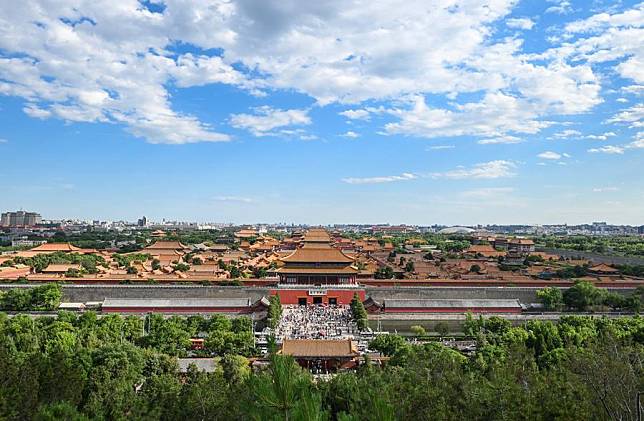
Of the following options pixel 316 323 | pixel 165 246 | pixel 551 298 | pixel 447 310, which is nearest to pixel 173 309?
pixel 316 323

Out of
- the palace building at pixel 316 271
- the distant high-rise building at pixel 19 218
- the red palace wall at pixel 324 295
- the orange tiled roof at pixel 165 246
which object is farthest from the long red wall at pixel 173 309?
the distant high-rise building at pixel 19 218

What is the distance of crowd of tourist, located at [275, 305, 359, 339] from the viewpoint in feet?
82.1

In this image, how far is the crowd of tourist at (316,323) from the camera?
25.0 meters

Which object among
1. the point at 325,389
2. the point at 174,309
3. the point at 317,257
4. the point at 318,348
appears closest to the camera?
the point at 325,389

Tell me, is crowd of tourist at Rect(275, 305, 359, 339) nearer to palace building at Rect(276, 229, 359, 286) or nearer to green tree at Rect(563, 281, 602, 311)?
palace building at Rect(276, 229, 359, 286)

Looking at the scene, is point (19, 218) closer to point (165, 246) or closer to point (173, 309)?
point (165, 246)

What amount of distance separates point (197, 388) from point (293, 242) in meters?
53.0

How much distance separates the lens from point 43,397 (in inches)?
427

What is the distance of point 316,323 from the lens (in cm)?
2734

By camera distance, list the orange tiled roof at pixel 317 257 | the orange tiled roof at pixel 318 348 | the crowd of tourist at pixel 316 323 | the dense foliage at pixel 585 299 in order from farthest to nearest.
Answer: the orange tiled roof at pixel 317 257 → the dense foliage at pixel 585 299 → the crowd of tourist at pixel 316 323 → the orange tiled roof at pixel 318 348

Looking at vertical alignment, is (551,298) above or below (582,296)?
below

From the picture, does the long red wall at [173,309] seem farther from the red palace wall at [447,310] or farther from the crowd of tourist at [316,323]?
the red palace wall at [447,310]

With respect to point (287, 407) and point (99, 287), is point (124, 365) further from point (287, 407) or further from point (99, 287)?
point (99, 287)

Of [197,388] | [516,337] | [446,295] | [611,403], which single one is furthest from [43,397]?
[446,295]
